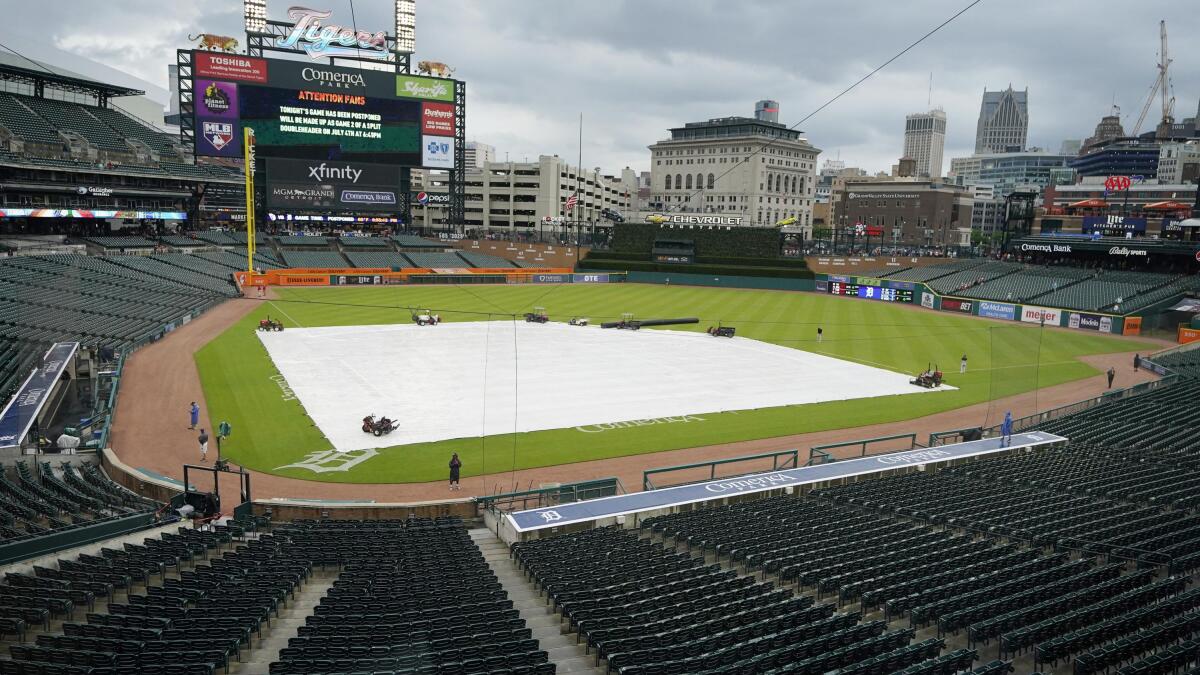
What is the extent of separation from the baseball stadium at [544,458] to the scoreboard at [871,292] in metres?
1.03

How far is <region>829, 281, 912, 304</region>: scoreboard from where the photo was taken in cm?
8075

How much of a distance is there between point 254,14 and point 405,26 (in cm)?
1676

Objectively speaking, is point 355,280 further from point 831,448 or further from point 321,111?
point 831,448

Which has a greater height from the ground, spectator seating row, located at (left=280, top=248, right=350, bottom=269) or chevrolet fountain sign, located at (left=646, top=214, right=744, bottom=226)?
chevrolet fountain sign, located at (left=646, top=214, right=744, bottom=226)

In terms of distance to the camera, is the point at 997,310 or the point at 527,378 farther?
the point at 997,310

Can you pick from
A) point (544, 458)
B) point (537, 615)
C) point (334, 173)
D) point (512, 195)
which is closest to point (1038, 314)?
point (544, 458)

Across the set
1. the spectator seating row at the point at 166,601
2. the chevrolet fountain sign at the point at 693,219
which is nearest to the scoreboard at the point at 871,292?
the chevrolet fountain sign at the point at 693,219

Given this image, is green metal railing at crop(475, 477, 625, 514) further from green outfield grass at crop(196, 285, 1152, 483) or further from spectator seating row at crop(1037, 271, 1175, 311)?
spectator seating row at crop(1037, 271, 1175, 311)

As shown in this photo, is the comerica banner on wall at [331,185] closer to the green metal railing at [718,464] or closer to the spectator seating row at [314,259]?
the spectator seating row at [314,259]

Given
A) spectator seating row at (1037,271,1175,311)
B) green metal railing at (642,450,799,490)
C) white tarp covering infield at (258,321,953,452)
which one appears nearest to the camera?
green metal railing at (642,450,799,490)

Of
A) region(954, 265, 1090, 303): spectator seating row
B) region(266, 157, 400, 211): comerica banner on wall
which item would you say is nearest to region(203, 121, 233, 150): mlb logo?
region(266, 157, 400, 211): comerica banner on wall

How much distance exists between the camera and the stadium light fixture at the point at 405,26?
8875 cm

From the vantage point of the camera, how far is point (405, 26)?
293 feet

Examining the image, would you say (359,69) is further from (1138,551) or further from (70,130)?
(1138,551)
